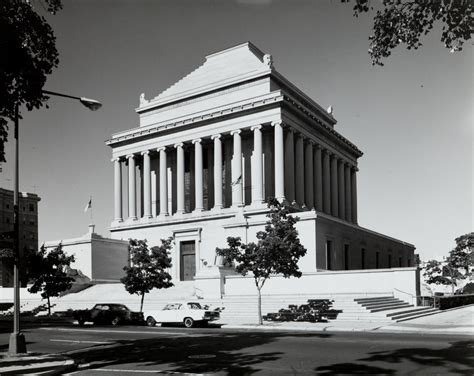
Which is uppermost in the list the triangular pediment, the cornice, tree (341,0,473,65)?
the triangular pediment

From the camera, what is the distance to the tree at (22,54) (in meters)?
12.5

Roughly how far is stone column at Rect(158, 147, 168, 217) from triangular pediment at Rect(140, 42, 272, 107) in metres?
7.29

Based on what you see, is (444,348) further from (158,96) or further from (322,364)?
(158,96)

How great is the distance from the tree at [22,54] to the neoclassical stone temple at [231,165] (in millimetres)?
34479

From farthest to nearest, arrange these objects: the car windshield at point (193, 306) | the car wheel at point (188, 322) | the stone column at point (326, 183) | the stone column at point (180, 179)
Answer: the stone column at point (326, 183)
the stone column at point (180, 179)
the car windshield at point (193, 306)
the car wheel at point (188, 322)

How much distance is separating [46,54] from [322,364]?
10.2 metres

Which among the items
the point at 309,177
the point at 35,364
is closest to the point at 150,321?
the point at 35,364

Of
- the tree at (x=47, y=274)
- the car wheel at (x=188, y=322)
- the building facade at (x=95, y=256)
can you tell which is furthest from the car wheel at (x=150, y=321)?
the building facade at (x=95, y=256)

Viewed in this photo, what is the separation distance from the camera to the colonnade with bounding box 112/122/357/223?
179 ft

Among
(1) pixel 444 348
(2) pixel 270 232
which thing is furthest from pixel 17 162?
(2) pixel 270 232

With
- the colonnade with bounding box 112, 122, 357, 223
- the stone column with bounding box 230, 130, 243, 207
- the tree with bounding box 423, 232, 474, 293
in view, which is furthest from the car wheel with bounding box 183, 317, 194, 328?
the tree with bounding box 423, 232, 474, 293

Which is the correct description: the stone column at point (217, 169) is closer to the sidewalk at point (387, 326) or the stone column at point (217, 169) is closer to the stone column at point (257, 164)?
the stone column at point (257, 164)

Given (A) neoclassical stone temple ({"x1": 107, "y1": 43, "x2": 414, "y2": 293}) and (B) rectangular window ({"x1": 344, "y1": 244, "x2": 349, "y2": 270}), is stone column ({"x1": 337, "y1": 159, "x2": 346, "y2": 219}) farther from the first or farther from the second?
(B) rectangular window ({"x1": 344, "y1": 244, "x2": 349, "y2": 270})

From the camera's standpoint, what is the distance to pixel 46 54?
13297 mm
